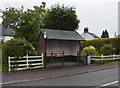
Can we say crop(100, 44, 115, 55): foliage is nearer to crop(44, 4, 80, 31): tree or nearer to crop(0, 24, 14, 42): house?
crop(44, 4, 80, 31): tree

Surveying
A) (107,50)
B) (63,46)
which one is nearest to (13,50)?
(63,46)

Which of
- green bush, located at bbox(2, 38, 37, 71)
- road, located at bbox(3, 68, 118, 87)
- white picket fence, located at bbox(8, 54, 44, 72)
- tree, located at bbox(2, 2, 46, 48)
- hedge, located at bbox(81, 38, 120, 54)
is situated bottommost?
road, located at bbox(3, 68, 118, 87)

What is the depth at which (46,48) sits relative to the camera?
2659 centimetres

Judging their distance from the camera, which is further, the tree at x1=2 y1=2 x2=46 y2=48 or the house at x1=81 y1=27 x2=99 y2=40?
the house at x1=81 y1=27 x2=99 y2=40

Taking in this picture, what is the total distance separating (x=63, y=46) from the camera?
→ 28.8 m

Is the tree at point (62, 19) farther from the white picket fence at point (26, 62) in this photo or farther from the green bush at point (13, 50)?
the green bush at point (13, 50)

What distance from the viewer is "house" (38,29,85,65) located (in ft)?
86.9

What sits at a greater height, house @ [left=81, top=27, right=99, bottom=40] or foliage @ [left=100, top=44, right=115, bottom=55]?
house @ [left=81, top=27, right=99, bottom=40]

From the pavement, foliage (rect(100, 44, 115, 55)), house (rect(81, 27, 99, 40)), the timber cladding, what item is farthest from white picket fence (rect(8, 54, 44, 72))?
house (rect(81, 27, 99, 40))

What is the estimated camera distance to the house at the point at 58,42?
26.5 meters

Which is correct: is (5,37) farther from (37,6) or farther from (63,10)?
(63,10)

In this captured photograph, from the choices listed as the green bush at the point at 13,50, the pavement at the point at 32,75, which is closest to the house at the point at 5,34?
the green bush at the point at 13,50

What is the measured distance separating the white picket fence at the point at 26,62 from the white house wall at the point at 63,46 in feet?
11.0

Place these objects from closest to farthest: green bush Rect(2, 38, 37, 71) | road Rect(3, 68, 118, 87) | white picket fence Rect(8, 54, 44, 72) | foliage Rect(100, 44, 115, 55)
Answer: road Rect(3, 68, 118, 87) < white picket fence Rect(8, 54, 44, 72) < green bush Rect(2, 38, 37, 71) < foliage Rect(100, 44, 115, 55)
